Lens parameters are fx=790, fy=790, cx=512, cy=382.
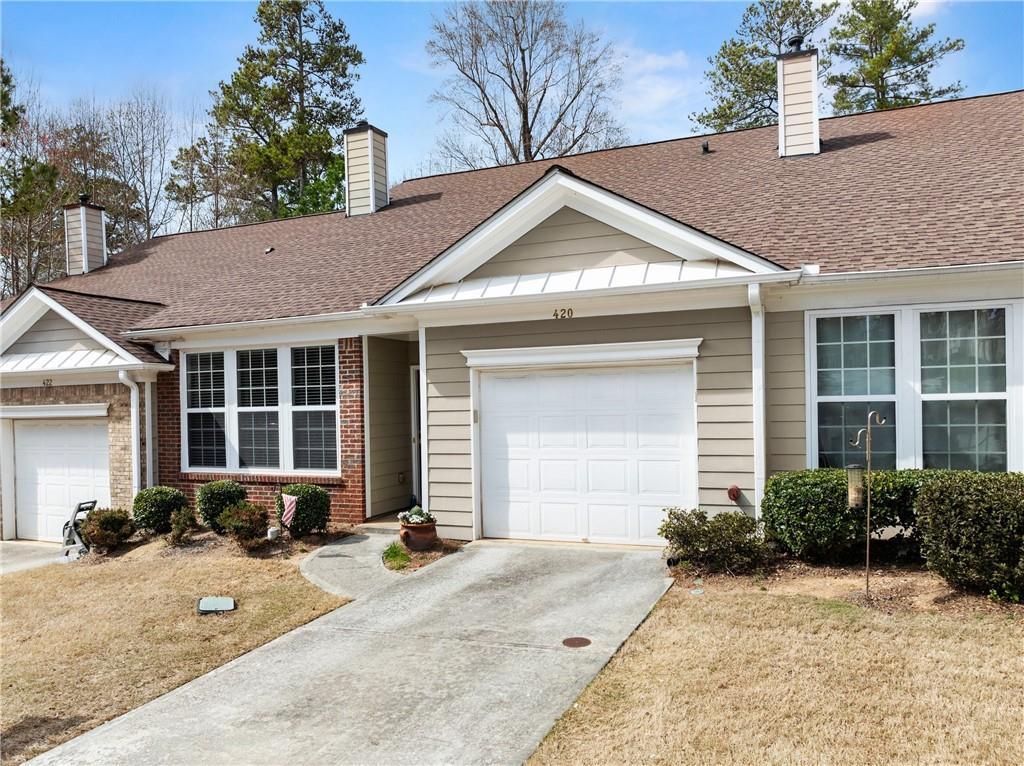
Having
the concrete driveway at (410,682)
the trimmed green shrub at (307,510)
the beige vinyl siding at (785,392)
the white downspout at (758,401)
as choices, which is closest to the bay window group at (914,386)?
the beige vinyl siding at (785,392)

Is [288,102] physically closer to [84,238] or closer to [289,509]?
[84,238]

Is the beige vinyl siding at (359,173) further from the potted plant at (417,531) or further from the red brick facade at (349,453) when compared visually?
the potted plant at (417,531)

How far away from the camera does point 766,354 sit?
912cm

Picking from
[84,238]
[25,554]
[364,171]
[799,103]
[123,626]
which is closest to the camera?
[123,626]

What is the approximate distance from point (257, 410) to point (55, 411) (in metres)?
4.25

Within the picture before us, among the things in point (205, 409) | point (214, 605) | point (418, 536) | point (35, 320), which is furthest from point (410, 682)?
point (35, 320)

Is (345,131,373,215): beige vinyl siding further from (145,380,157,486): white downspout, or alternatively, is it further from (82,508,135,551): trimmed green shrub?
(82,508,135,551): trimmed green shrub

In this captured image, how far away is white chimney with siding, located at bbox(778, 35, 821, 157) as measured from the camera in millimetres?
12336

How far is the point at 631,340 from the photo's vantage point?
948 cm

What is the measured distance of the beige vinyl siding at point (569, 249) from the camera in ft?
31.7

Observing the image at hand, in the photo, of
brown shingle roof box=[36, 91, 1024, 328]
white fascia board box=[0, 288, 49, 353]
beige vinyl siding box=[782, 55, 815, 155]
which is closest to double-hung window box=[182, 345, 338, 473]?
brown shingle roof box=[36, 91, 1024, 328]

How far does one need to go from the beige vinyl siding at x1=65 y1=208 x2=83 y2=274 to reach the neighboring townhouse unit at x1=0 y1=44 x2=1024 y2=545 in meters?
6.14

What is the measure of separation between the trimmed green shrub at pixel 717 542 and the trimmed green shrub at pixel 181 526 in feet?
22.2

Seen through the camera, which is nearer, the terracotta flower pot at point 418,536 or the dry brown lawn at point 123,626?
the dry brown lawn at point 123,626
